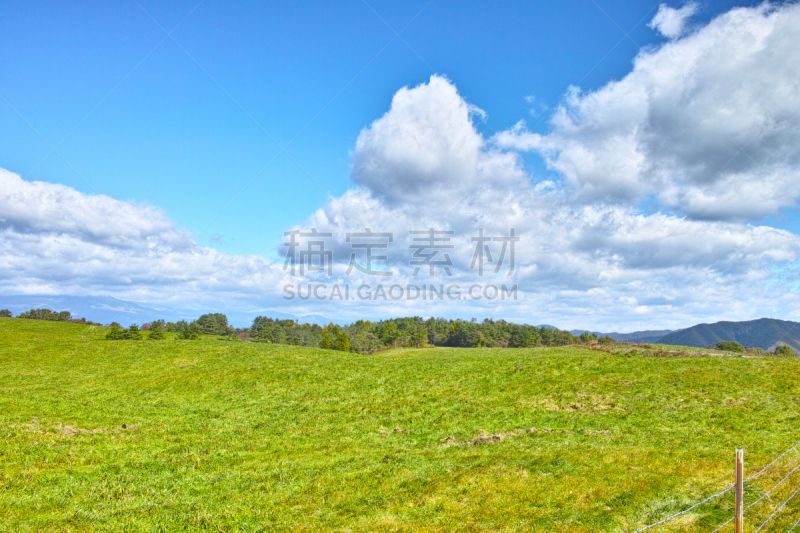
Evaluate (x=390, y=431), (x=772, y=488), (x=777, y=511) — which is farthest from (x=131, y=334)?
(x=777, y=511)

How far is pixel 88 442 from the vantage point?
744 inches

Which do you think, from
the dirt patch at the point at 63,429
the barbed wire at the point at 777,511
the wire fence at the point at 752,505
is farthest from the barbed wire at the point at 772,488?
the dirt patch at the point at 63,429

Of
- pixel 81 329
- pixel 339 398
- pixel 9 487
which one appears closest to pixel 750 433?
pixel 339 398

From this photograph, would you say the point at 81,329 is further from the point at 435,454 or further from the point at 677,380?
the point at 677,380

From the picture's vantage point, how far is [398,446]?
63.7 ft

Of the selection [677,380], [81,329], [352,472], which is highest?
[81,329]

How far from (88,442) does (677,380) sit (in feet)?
119

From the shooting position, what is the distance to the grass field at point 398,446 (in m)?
11.7

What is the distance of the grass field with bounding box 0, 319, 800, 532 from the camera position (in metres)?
11.7

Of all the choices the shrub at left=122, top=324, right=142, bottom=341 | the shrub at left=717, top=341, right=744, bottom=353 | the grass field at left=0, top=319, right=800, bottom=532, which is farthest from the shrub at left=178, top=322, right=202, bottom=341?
the shrub at left=717, top=341, right=744, bottom=353

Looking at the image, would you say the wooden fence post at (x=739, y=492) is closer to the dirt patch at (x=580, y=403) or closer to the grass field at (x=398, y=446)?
the grass field at (x=398, y=446)

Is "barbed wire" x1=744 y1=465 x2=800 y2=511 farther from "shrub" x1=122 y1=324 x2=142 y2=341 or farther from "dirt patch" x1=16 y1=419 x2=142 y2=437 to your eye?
"shrub" x1=122 y1=324 x2=142 y2=341

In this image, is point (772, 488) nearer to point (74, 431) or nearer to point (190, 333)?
point (74, 431)

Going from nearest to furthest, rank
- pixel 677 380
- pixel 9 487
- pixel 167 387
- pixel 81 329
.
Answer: pixel 9 487 < pixel 677 380 < pixel 167 387 < pixel 81 329
